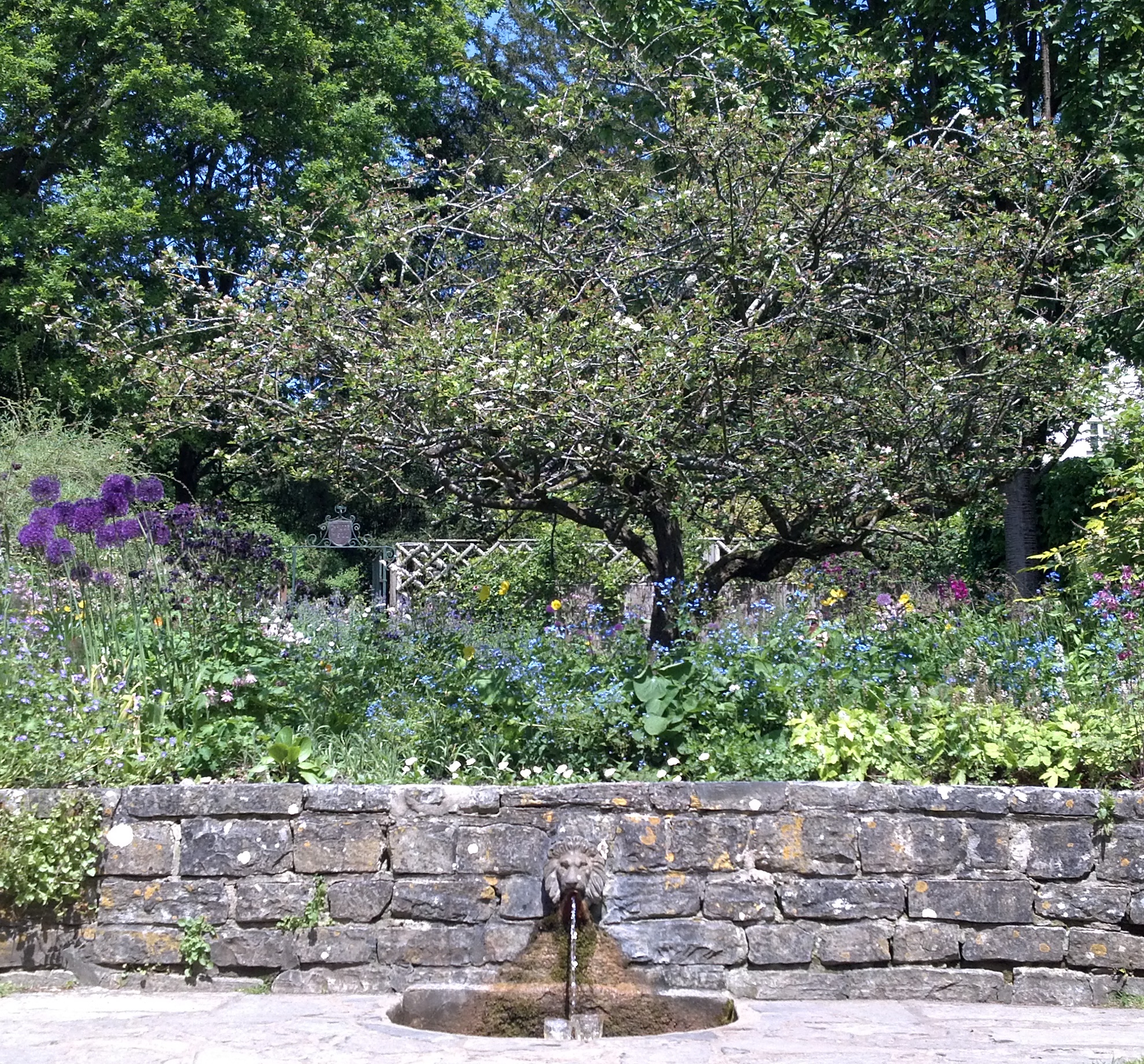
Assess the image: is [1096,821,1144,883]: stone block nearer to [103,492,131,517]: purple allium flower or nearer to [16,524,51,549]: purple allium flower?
[103,492,131,517]: purple allium flower

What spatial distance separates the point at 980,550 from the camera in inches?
481

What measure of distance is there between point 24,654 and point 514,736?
2159 millimetres

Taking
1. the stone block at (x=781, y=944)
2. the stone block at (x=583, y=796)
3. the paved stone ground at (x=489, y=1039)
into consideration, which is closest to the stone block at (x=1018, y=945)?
the paved stone ground at (x=489, y=1039)

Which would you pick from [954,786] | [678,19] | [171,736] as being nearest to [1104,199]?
[678,19]

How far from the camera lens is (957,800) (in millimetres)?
4266

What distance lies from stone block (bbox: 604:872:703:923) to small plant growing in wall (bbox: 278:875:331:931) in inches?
41.6

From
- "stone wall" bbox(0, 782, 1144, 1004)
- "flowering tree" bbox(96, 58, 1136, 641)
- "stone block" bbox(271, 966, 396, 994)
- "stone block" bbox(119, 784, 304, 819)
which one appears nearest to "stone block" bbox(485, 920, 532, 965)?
"stone wall" bbox(0, 782, 1144, 1004)

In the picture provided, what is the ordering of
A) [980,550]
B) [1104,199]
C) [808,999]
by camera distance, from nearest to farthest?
[808,999] → [1104,199] → [980,550]

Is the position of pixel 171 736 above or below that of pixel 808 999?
above

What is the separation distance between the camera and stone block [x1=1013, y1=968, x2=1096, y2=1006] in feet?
13.7

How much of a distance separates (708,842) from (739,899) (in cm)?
23

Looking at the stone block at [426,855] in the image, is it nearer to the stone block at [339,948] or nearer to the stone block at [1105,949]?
the stone block at [339,948]

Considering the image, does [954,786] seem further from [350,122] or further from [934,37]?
[350,122]

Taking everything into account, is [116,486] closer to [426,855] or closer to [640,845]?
[426,855]
